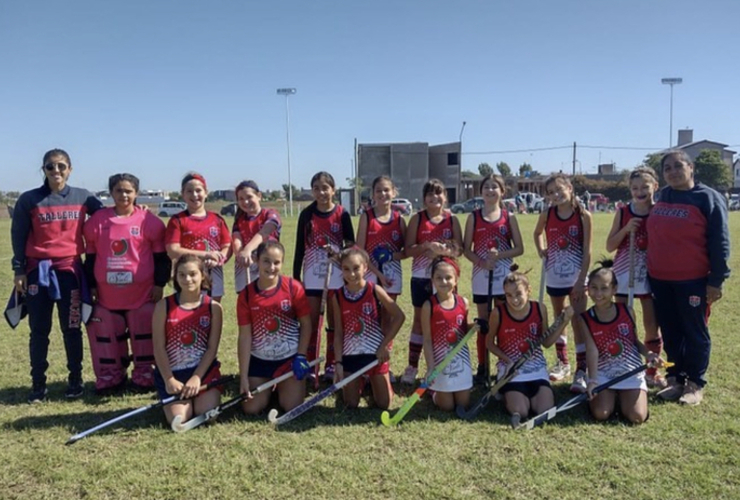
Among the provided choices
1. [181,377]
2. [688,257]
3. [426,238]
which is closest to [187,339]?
[181,377]

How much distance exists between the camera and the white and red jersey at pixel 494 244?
4871 millimetres

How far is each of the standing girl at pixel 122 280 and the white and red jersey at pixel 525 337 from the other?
3.00 m

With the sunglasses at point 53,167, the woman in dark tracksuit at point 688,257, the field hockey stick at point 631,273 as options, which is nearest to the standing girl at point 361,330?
the field hockey stick at point 631,273

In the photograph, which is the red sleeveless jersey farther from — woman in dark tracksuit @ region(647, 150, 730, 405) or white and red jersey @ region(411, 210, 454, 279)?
woman in dark tracksuit @ region(647, 150, 730, 405)

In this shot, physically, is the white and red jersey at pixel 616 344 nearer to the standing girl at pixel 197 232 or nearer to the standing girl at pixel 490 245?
the standing girl at pixel 490 245

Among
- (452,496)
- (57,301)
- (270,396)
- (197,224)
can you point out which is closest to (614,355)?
(452,496)

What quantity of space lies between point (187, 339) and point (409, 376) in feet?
6.49

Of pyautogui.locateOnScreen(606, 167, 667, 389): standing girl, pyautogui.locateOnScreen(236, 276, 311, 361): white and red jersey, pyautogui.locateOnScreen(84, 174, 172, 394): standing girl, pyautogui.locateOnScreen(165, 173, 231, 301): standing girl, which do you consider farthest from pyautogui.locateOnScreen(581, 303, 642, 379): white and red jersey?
pyautogui.locateOnScreen(84, 174, 172, 394): standing girl

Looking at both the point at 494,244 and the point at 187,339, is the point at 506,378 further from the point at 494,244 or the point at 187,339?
the point at 187,339

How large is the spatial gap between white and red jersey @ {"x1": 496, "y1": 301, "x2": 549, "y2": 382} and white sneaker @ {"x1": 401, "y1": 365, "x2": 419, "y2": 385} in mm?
950

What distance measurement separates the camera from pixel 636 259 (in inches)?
189

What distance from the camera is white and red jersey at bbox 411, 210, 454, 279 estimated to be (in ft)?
16.1

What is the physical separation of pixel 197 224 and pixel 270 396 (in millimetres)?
1643

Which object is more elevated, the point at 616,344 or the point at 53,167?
the point at 53,167
